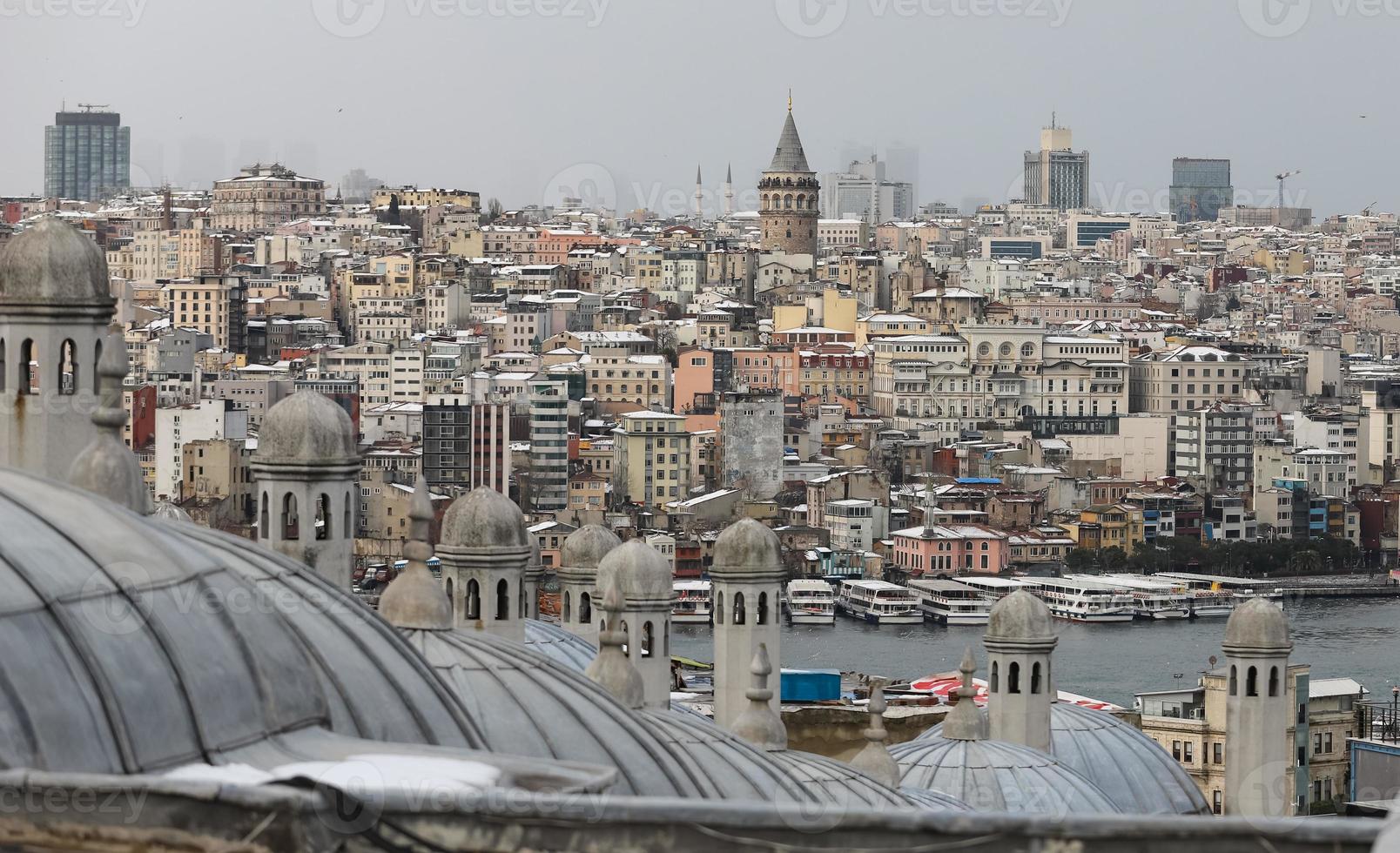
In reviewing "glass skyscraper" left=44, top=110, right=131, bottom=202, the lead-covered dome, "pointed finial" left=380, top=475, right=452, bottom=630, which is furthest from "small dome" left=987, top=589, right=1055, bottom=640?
"glass skyscraper" left=44, top=110, right=131, bottom=202

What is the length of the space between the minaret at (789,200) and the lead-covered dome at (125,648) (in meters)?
41.0

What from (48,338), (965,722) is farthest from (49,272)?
(965,722)

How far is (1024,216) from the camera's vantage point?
214 feet

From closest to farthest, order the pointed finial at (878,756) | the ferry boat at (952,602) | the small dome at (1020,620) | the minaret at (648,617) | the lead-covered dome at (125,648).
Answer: the lead-covered dome at (125,648) < the pointed finial at (878,756) < the minaret at (648,617) < the small dome at (1020,620) < the ferry boat at (952,602)

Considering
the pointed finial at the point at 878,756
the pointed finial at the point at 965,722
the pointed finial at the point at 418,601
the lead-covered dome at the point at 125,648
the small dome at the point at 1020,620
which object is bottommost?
the pointed finial at the point at 965,722

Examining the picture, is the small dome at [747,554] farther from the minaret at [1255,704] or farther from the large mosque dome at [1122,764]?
the minaret at [1255,704]

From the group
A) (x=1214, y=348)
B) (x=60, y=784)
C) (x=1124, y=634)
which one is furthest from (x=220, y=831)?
(x=1214, y=348)

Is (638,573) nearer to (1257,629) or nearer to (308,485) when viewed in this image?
(308,485)

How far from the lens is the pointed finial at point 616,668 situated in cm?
369

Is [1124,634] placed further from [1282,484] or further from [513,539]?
[513,539]

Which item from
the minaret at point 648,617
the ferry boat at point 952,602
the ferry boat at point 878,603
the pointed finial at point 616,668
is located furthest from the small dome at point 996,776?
the ferry boat at point 878,603

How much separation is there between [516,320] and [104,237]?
773 cm

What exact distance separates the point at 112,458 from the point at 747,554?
318cm

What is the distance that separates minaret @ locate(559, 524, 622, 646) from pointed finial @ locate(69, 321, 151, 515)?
10.4 ft
